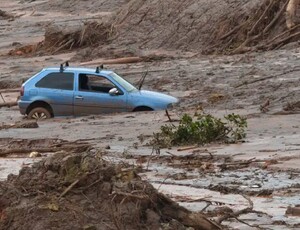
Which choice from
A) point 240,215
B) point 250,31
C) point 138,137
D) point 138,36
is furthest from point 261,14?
point 240,215

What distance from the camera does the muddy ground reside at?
13.7 m

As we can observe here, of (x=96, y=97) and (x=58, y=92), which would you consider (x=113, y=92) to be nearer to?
(x=96, y=97)

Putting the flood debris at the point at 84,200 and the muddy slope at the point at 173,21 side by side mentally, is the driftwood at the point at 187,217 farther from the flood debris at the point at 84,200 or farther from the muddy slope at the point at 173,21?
the muddy slope at the point at 173,21

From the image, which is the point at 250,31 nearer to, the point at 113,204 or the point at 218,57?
the point at 218,57

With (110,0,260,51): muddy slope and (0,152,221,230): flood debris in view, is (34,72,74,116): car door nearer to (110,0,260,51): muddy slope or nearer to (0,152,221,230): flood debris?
(110,0,260,51): muddy slope

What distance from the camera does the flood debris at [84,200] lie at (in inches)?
386

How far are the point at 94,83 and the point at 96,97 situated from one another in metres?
0.46

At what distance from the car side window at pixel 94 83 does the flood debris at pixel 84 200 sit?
15223 millimetres

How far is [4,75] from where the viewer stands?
3788 cm

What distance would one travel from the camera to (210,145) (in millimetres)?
19344

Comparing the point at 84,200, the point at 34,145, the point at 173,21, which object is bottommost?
the point at 34,145

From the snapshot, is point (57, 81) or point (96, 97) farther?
point (57, 81)

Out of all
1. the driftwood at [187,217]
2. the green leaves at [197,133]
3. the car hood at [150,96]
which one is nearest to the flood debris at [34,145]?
the green leaves at [197,133]

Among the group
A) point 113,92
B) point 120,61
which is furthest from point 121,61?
point 113,92
